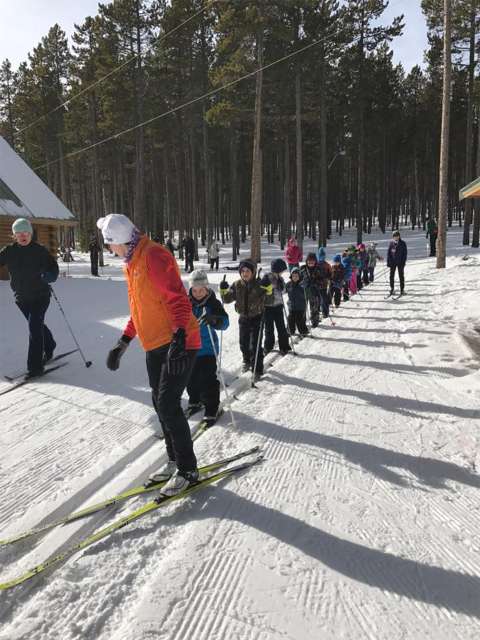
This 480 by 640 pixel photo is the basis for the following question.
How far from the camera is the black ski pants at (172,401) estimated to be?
3168mm

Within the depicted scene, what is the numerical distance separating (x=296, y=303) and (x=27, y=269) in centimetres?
483

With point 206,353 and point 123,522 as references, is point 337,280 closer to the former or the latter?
point 206,353

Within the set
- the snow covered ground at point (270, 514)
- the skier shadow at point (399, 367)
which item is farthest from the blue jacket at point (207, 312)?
the skier shadow at point (399, 367)

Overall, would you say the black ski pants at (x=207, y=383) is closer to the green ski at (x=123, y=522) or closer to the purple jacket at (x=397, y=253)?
the green ski at (x=123, y=522)

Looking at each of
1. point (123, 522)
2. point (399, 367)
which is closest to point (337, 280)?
point (399, 367)

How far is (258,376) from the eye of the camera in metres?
6.48

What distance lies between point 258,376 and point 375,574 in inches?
159

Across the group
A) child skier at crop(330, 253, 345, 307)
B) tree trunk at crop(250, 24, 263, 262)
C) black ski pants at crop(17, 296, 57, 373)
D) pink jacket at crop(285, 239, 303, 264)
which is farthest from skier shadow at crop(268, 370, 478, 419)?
tree trunk at crop(250, 24, 263, 262)

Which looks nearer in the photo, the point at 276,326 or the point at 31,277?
the point at 31,277

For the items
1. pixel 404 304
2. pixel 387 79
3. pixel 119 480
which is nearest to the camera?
pixel 119 480

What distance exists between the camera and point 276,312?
25.0ft

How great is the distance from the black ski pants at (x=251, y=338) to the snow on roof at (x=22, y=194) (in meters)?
14.6

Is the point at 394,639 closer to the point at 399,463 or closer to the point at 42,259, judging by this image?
the point at 399,463

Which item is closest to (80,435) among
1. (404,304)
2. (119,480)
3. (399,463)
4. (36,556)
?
(119,480)
